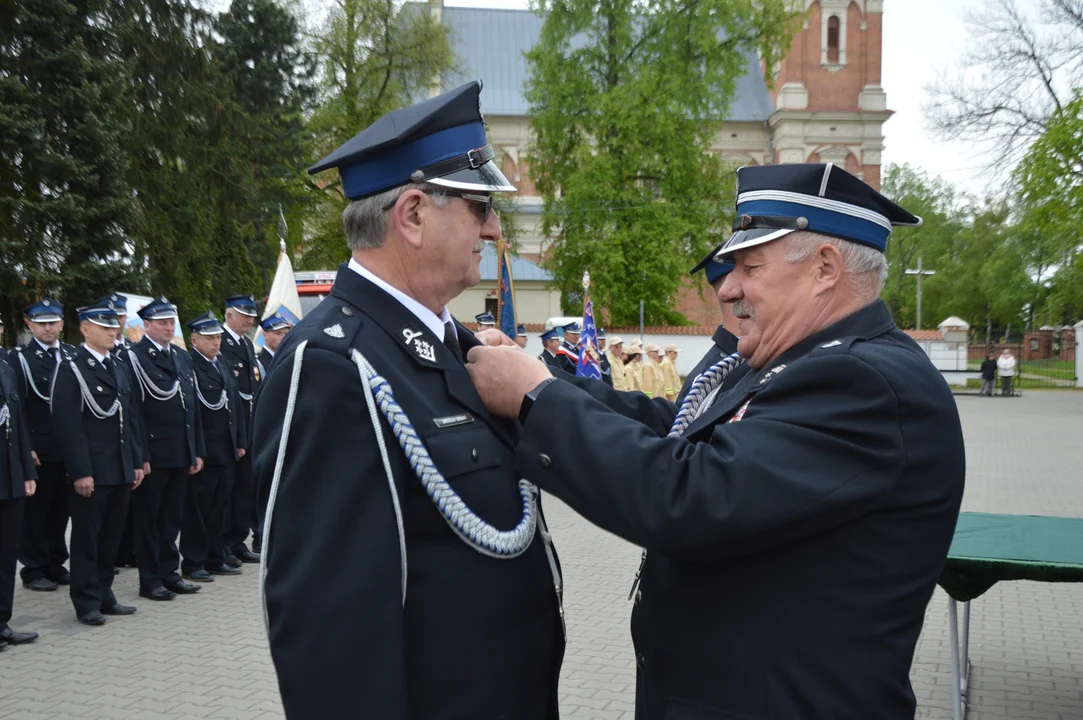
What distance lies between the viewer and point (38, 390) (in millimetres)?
7699

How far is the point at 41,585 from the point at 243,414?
7.29 ft

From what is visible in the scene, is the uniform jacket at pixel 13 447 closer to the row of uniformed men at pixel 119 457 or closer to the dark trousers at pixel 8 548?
the row of uniformed men at pixel 119 457

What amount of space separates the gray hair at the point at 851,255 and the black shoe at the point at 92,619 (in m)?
6.30

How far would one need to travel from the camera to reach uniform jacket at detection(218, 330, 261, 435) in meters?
9.26

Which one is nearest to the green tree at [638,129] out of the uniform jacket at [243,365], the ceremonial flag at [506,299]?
the uniform jacket at [243,365]

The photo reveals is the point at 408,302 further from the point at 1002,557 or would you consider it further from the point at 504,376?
the point at 1002,557

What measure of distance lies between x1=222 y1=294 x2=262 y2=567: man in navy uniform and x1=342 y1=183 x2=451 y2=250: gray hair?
23.5ft

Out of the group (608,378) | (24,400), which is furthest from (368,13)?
(24,400)

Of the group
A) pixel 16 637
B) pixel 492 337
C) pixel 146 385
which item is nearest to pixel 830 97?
pixel 146 385

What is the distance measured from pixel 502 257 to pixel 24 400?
4133mm

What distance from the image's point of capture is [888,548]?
1794mm

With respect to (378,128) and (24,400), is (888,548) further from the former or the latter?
(24,400)

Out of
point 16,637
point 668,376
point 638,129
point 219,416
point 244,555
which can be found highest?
point 638,129

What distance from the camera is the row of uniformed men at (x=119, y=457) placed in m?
6.78
